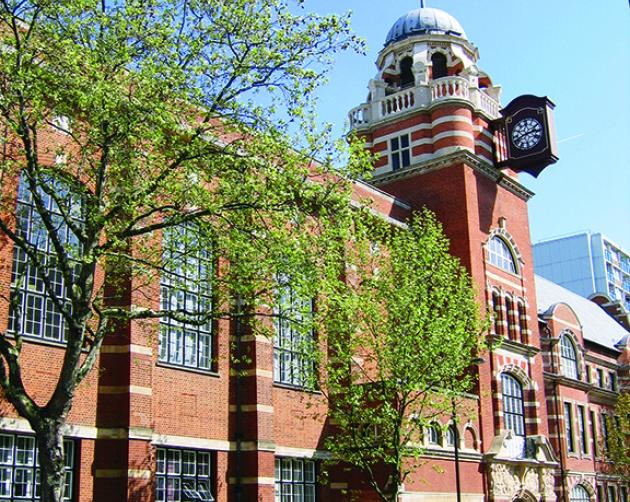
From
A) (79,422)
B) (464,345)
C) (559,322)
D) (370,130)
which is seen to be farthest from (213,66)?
(559,322)

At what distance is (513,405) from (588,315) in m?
25.1

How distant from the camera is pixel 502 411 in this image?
36.8 metres

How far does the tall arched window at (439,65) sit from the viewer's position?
43.1 metres

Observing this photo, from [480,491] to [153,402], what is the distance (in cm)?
1602

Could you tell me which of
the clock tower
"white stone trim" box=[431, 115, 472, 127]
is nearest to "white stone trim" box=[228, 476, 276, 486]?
the clock tower

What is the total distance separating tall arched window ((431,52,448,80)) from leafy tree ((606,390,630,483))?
73.1ft

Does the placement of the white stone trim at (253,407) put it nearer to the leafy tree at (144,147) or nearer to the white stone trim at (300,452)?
the white stone trim at (300,452)

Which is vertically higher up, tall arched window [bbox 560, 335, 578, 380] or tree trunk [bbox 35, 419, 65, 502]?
tall arched window [bbox 560, 335, 578, 380]

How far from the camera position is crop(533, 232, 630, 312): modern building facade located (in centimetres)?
9438

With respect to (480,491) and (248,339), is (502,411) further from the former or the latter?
(248,339)

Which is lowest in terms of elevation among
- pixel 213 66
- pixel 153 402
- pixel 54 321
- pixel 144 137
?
pixel 153 402

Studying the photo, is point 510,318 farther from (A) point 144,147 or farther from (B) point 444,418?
(A) point 144,147

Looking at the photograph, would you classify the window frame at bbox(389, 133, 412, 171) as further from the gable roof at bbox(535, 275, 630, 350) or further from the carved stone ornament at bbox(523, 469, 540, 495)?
the gable roof at bbox(535, 275, 630, 350)

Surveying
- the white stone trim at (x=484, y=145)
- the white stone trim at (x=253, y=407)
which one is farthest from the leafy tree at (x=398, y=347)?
the white stone trim at (x=484, y=145)
